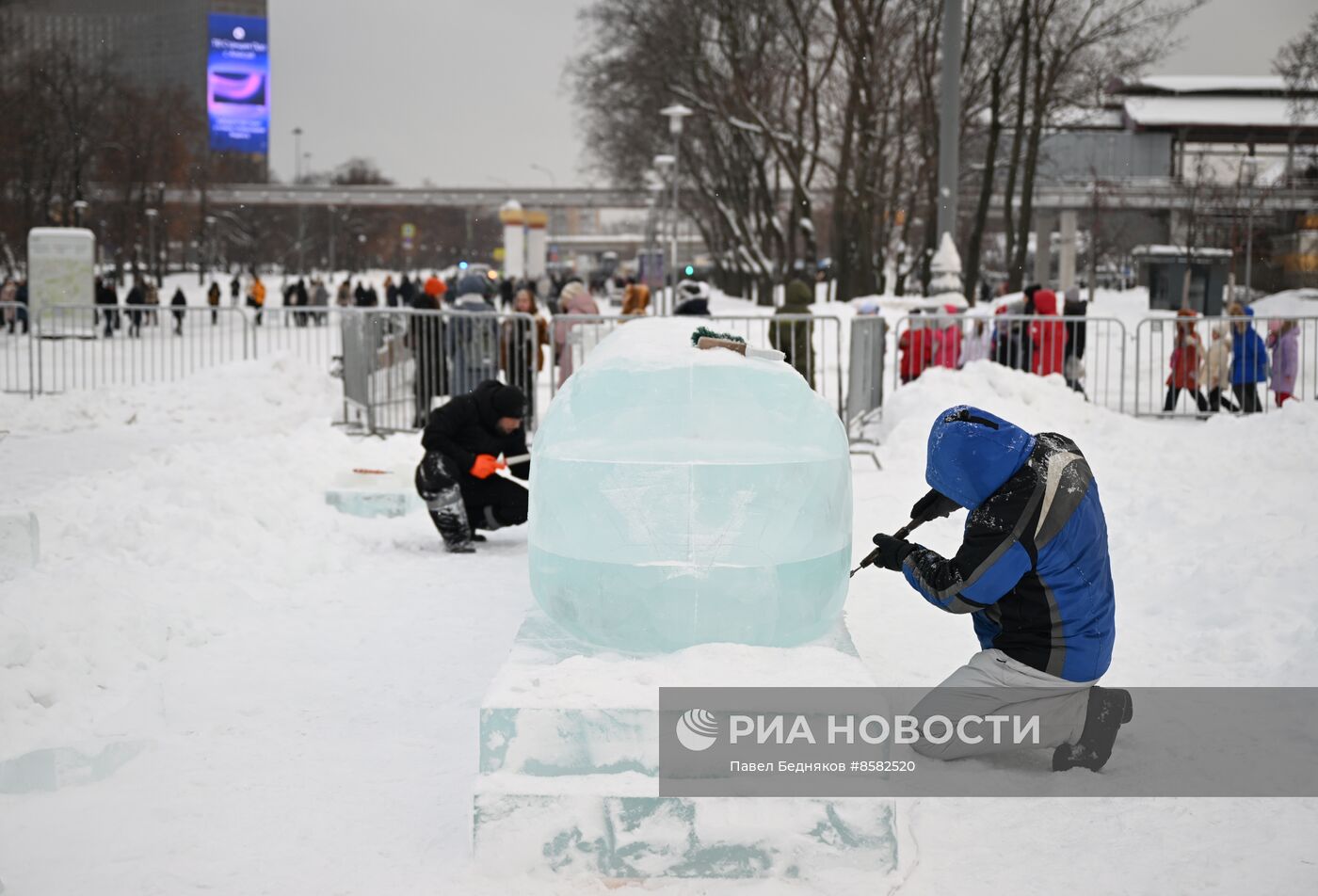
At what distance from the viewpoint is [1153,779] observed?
5.11m

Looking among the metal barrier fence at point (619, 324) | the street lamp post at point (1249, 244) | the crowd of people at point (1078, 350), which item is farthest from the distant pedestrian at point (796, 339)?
the street lamp post at point (1249, 244)

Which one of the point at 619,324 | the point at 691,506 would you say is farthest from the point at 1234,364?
the point at 691,506

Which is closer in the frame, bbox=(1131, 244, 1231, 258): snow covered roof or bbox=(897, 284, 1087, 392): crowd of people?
bbox=(897, 284, 1087, 392): crowd of people

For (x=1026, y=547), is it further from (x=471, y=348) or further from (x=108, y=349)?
(x=108, y=349)

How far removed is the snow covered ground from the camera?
438 cm

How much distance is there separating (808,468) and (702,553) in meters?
0.55

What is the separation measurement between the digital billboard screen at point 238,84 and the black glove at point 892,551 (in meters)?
29.9

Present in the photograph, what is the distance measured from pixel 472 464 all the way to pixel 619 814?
5.34 m

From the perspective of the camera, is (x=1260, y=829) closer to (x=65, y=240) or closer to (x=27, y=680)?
(x=27, y=680)

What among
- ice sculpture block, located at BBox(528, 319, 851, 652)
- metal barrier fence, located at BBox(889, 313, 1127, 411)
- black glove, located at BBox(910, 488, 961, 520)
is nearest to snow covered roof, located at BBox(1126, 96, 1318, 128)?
metal barrier fence, located at BBox(889, 313, 1127, 411)

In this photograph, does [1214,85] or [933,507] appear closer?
[933,507]

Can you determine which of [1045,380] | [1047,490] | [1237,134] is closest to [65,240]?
[1045,380]

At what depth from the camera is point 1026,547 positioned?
Answer: 4.92 meters

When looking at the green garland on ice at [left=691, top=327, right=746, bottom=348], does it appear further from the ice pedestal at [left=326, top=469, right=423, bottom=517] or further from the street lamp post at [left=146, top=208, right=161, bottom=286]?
the street lamp post at [left=146, top=208, right=161, bottom=286]
